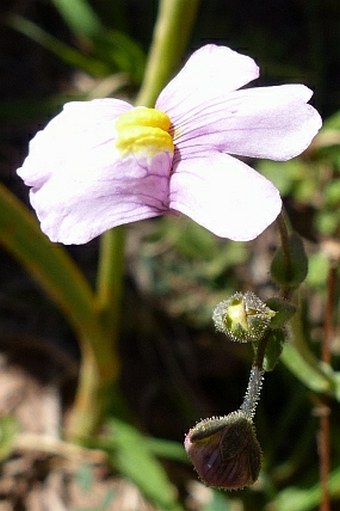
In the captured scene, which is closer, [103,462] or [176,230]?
[103,462]

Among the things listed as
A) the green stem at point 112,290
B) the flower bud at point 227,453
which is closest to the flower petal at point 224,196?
the flower bud at point 227,453

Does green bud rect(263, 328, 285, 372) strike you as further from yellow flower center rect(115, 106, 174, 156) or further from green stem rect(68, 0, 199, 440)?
green stem rect(68, 0, 199, 440)

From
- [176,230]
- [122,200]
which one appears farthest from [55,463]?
[122,200]

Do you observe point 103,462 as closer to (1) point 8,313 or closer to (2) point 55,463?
(2) point 55,463

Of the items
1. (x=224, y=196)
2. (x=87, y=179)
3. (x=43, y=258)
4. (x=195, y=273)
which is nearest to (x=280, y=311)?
(x=224, y=196)

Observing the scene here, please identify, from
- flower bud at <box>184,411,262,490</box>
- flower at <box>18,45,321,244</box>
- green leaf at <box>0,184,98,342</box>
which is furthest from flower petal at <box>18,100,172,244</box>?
green leaf at <box>0,184,98,342</box>

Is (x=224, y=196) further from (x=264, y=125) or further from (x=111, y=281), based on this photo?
(x=111, y=281)

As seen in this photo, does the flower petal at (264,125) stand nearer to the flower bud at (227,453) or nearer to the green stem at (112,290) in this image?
the flower bud at (227,453)
